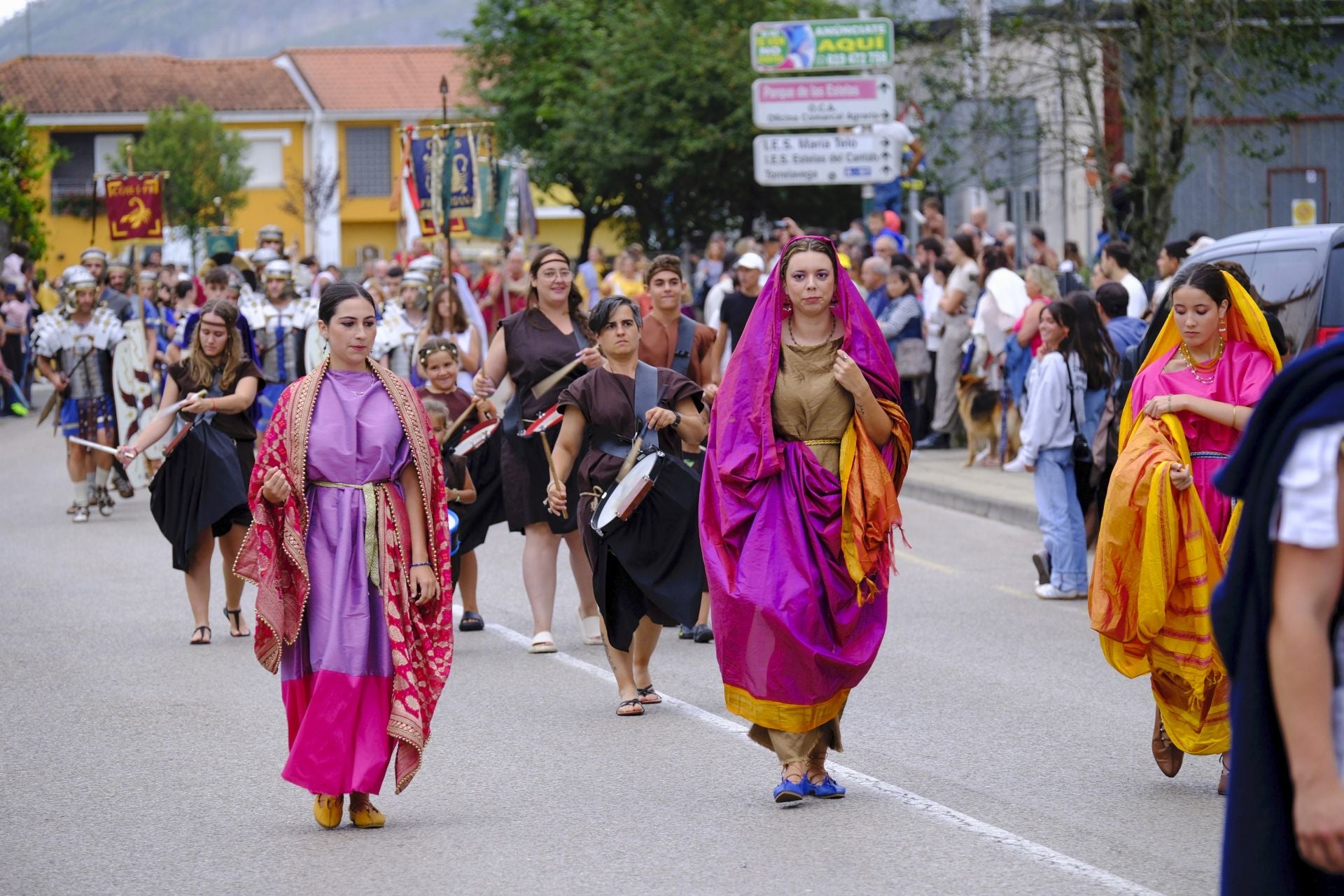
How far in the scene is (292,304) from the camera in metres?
16.1

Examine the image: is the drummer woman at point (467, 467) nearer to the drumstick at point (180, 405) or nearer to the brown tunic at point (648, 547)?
the drumstick at point (180, 405)

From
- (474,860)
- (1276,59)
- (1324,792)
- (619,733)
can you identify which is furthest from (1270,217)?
(1324,792)

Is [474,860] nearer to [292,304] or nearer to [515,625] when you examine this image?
[515,625]

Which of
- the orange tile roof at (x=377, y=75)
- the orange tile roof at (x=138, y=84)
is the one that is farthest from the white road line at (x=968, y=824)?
the orange tile roof at (x=138, y=84)

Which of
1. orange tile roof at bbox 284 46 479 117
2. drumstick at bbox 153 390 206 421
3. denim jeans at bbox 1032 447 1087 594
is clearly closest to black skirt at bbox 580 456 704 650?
drumstick at bbox 153 390 206 421

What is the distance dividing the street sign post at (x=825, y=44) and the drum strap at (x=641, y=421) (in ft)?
43.9

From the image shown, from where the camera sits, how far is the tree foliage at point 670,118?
3073cm

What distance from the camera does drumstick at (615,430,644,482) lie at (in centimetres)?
829

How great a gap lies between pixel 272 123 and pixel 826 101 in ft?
177


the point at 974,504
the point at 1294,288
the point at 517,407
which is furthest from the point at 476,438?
the point at 974,504

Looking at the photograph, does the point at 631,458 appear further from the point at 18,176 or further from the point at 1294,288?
the point at 18,176

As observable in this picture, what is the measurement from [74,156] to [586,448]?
65.7 m

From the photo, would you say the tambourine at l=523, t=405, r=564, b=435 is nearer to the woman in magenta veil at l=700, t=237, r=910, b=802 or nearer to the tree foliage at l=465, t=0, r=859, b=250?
the woman in magenta veil at l=700, t=237, r=910, b=802

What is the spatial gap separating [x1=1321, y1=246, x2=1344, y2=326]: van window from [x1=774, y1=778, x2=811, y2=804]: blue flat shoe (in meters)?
5.09
